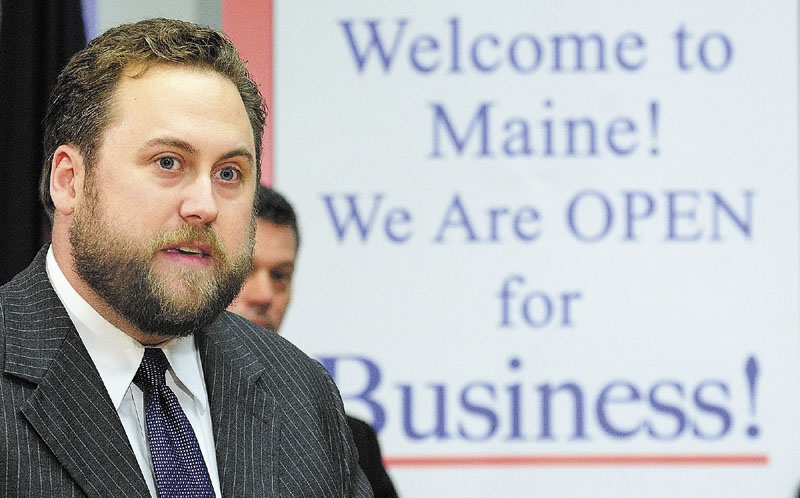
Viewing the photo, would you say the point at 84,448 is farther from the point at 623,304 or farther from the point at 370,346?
the point at 623,304

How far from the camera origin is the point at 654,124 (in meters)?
3.03

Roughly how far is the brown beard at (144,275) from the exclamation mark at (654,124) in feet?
6.18

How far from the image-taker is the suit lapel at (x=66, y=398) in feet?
4.22

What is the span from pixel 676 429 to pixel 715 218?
0.60 meters

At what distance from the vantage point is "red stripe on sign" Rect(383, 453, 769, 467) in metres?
2.99

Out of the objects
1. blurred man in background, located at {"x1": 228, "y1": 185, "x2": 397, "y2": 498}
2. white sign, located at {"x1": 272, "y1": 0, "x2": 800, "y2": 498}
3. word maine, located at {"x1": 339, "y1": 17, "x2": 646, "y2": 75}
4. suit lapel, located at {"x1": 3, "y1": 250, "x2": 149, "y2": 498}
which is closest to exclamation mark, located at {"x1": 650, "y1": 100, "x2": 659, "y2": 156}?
white sign, located at {"x1": 272, "y1": 0, "x2": 800, "y2": 498}

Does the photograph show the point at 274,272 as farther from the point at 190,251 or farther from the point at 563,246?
the point at 190,251

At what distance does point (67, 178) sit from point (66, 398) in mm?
304

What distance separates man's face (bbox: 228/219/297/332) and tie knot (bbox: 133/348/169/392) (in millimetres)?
1426

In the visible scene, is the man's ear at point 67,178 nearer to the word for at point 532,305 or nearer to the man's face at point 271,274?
the man's face at point 271,274

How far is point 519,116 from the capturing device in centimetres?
304

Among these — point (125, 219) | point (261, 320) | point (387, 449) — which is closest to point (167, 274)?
point (125, 219)

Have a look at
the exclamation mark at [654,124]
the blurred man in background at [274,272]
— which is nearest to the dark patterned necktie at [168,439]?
the blurred man in background at [274,272]

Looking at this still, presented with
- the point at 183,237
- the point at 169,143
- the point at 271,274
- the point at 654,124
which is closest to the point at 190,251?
the point at 183,237
